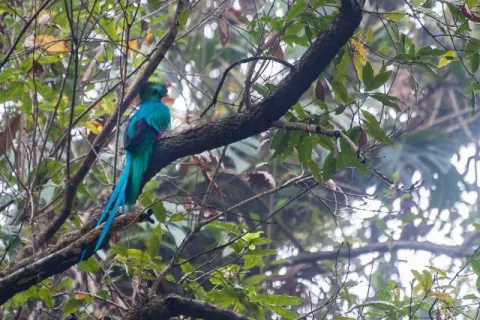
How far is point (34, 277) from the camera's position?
2631 millimetres

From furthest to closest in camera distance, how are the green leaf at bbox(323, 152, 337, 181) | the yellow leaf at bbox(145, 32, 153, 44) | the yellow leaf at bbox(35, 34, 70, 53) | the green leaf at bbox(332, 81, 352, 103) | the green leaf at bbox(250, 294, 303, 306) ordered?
1. the yellow leaf at bbox(145, 32, 153, 44)
2. the yellow leaf at bbox(35, 34, 70, 53)
3. the green leaf at bbox(250, 294, 303, 306)
4. the green leaf at bbox(323, 152, 337, 181)
5. the green leaf at bbox(332, 81, 352, 103)

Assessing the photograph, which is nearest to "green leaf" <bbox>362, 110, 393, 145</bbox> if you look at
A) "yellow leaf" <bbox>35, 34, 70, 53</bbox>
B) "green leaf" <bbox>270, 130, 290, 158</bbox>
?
"green leaf" <bbox>270, 130, 290, 158</bbox>

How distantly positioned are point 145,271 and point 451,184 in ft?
12.3

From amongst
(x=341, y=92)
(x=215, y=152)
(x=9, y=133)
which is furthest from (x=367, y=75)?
(x=215, y=152)

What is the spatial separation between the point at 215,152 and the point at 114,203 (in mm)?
1951

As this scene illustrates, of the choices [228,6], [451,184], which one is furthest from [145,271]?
[451,184]

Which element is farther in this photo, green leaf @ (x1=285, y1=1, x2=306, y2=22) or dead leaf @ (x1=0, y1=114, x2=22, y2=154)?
dead leaf @ (x1=0, y1=114, x2=22, y2=154)

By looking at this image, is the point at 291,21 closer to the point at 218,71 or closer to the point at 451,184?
the point at 218,71

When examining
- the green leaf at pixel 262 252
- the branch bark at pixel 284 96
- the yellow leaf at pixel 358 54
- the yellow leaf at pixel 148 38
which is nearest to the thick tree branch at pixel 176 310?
the green leaf at pixel 262 252

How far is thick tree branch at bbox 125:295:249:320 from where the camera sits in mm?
2732

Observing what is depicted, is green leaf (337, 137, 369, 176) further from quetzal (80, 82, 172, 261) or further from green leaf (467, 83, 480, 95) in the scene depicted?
quetzal (80, 82, 172, 261)

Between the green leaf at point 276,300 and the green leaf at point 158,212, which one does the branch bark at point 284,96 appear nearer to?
the green leaf at point 158,212

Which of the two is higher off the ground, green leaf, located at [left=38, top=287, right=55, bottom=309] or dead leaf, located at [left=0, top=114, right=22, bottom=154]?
dead leaf, located at [left=0, top=114, right=22, bottom=154]

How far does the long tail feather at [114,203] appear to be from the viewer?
2705mm
